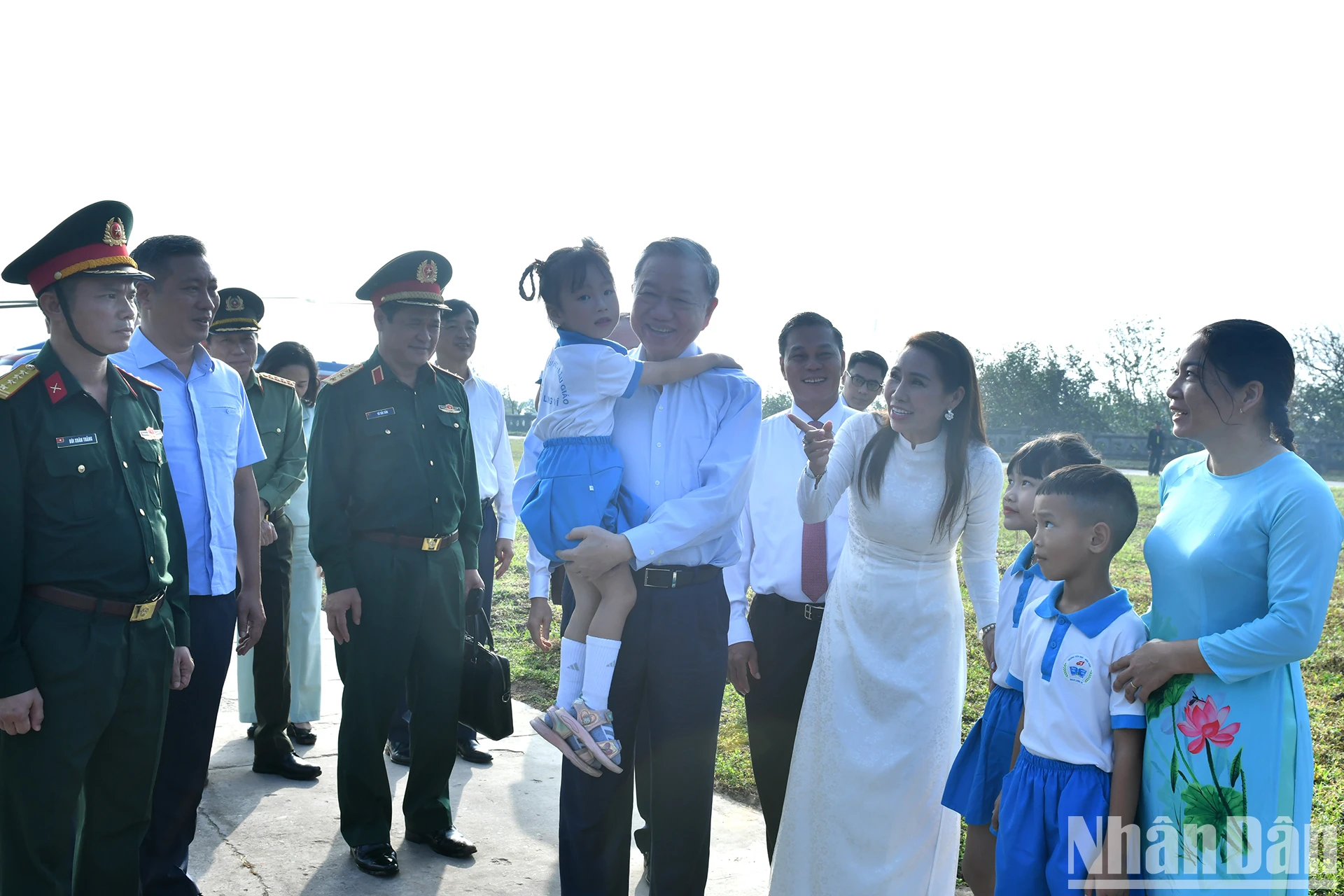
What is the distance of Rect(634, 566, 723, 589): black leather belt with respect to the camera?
8.77 ft

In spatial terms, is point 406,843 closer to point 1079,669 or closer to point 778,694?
point 778,694

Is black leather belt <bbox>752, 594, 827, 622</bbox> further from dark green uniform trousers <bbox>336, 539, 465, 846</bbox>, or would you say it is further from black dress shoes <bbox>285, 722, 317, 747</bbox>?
black dress shoes <bbox>285, 722, 317, 747</bbox>

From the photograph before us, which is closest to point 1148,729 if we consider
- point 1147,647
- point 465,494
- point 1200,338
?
point 1147,647

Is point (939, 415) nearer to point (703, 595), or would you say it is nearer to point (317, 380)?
point (703, 595)

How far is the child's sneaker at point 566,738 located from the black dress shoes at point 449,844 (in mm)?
1409

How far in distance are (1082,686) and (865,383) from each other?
8.83 feet

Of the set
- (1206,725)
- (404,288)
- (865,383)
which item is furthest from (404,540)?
(1206,725)

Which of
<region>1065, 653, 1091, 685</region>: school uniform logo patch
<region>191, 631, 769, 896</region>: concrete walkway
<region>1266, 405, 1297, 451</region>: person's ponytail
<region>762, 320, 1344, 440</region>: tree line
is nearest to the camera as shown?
<region>1266, 405, 1297, 451</region>: person's ponytail

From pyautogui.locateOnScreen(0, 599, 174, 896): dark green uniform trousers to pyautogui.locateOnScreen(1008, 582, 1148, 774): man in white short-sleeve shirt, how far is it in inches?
94.8

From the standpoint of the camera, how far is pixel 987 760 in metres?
2.76

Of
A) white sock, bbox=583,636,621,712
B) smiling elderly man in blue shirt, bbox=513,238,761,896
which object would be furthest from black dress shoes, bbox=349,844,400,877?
white sock, bbox=583,636,621,712

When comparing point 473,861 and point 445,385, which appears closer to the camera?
point 473,861

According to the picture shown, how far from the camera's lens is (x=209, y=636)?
135 inches

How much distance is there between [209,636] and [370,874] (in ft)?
3.34
